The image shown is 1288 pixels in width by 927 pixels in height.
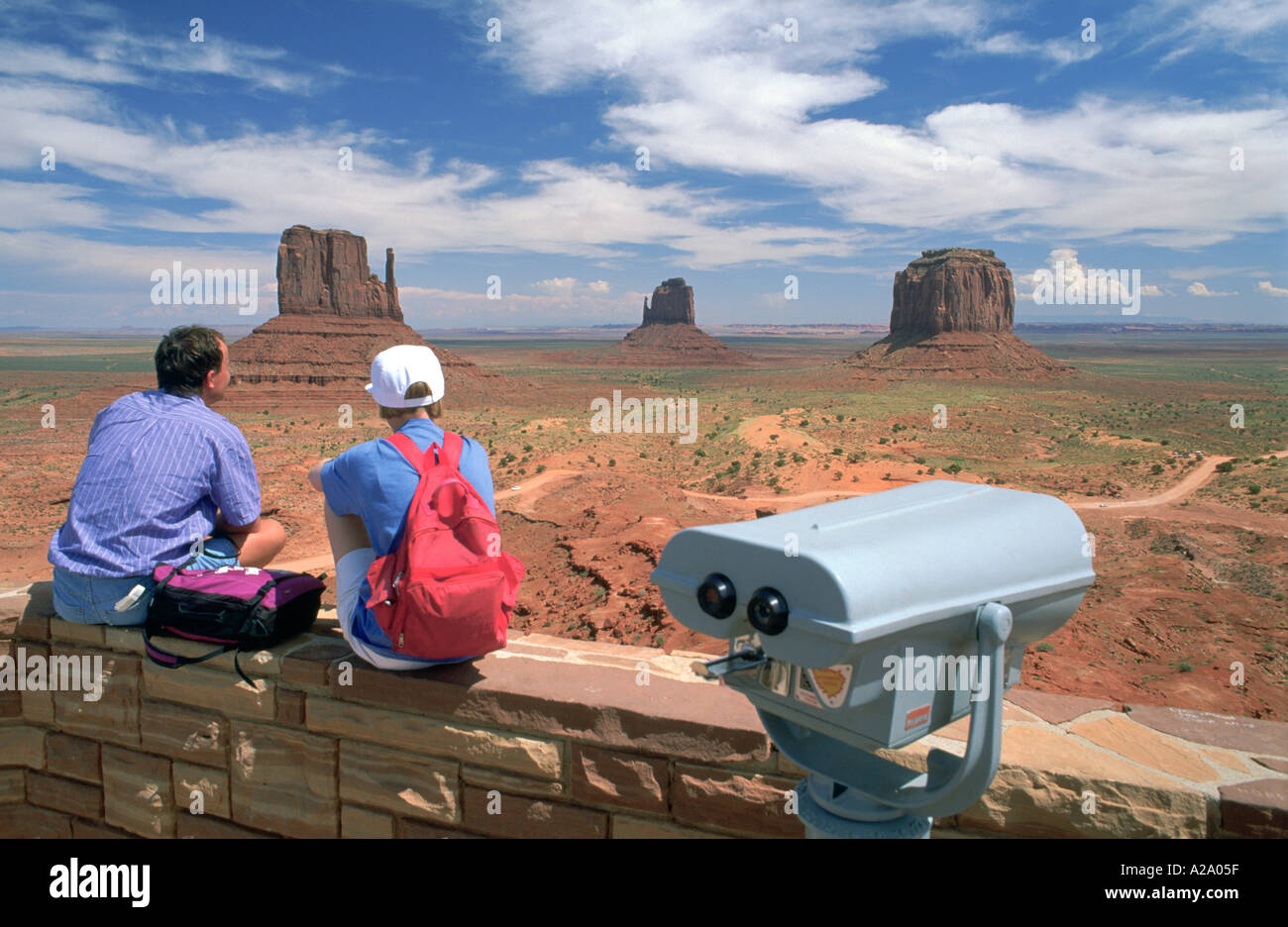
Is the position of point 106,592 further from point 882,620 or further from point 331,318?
point 331,318

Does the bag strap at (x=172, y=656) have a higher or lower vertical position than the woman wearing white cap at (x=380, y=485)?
lower

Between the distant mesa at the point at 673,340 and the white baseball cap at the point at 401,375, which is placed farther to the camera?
the distant mesa at the point at 673,340

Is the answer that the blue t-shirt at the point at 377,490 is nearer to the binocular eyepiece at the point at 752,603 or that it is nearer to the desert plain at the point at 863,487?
the binocular eyepiece at the point at 752,603

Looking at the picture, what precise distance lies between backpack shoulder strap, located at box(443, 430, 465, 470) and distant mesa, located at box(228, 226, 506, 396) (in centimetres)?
5854

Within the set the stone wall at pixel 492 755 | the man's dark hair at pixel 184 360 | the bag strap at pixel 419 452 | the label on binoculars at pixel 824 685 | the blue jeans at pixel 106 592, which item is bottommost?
the stone wall at pixel 492 755

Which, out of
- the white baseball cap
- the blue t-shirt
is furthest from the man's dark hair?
the blue t-shirt

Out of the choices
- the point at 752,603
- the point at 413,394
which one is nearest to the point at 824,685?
the point at 752,603

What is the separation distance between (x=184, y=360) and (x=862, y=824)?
313 cm

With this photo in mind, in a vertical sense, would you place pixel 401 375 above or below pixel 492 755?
above

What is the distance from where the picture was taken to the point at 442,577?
255 centimetres

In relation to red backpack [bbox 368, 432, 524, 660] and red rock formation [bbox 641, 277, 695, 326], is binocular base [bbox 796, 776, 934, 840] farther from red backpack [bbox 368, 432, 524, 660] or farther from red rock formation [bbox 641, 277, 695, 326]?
red rock formation [bbox 641, 277, 695, 326]

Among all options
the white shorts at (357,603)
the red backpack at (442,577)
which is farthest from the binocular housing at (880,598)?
the white shorts at (357,603)

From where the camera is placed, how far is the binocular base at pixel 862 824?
5.56ft
